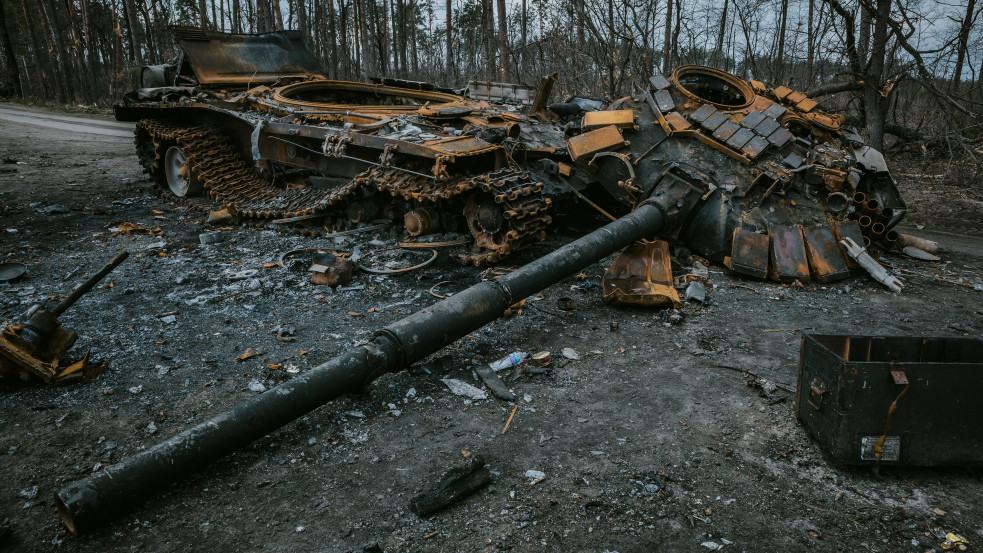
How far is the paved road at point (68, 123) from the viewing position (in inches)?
664

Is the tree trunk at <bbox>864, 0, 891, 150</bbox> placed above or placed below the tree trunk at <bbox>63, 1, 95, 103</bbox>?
below

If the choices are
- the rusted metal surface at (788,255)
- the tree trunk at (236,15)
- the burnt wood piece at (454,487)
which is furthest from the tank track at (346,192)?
the tree trunk at (236,15)

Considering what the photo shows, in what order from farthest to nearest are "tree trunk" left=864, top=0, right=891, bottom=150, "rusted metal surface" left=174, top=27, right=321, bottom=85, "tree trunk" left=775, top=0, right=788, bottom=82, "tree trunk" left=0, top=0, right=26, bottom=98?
"tree trunk" left=0, top=0, right=26, bottom=98
"tree trunk" left=775, top=0, right=788, bottom=82
"rusted metal surface" left=174, top=27, right=321, bottom=85
"tree trunk" left=864, top=0, right=891, bottom=150

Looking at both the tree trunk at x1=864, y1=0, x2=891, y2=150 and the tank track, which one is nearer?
the tank track

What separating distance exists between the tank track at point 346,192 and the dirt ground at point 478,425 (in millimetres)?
568

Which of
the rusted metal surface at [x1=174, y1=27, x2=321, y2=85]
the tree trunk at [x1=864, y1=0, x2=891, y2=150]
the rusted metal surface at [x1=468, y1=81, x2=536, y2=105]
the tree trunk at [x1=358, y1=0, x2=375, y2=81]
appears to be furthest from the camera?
the tree trunk at [x1=358, y1=0, x2=375, y2=81]

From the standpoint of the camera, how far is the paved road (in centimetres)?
1686

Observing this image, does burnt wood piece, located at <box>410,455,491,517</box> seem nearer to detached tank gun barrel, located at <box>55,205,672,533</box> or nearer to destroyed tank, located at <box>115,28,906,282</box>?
detached tank gun barrel, located at <box>55,205,672,533</box>

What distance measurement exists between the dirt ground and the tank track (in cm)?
57

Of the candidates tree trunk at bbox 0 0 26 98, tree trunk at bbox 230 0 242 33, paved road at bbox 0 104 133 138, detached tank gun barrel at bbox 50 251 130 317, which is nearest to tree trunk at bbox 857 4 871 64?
detached tank gun barrel at bbox 50 251 130 317

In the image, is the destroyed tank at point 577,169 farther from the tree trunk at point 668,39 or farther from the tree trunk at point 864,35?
the tree trunk at point 668,39

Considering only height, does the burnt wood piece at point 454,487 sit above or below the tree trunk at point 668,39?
below

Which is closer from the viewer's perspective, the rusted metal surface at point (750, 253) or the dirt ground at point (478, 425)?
the dirt ground at point (478, 425)

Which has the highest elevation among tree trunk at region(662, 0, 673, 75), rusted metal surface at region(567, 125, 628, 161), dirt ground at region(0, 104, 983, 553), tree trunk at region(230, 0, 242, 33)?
tree trunk at region(230, 0, 242, 33)
